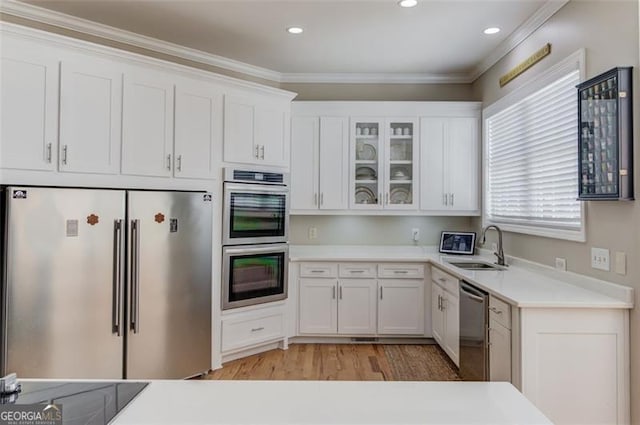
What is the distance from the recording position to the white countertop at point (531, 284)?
6.79 ft

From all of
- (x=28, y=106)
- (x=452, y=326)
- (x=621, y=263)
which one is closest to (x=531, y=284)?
(x=621, y=263)

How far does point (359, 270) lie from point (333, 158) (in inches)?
48.1

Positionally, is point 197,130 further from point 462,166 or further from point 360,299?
point 462,166

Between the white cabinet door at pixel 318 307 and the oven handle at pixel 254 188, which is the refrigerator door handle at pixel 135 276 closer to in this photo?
the oven handle at pixel 254 188

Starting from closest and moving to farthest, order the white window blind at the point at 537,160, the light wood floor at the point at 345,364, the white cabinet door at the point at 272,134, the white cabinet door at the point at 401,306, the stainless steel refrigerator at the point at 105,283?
the stainless steel refrigerator at the point at 105,283
the white window blind at the point at 537,160
the light wood floor at the point at 345,364
the white cabinet door at the point at 272,134
the white cabinet door at the point at 401,306

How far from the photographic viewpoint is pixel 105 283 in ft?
8.86

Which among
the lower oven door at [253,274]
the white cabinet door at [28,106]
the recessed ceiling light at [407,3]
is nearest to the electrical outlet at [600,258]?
the recessed ceiling light at [407,3]

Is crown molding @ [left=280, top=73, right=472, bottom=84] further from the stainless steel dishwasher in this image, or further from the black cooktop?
the black cooktop

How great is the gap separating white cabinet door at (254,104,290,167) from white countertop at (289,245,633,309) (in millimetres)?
1012

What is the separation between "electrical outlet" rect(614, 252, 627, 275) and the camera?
2.14 m

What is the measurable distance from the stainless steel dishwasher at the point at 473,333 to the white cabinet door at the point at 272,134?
2.02 metres

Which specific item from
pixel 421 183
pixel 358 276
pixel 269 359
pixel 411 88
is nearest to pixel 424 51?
pixel 411 88

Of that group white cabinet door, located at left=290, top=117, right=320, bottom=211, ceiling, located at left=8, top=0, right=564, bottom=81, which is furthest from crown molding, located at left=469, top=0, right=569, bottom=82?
white cabinet door, located at left=290, top=117, right=320, bottom=211

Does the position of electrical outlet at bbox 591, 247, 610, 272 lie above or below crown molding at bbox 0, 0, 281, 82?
below
